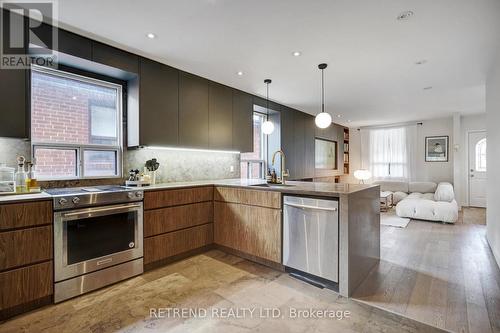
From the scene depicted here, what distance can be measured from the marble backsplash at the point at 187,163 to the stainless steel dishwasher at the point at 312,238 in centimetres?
187

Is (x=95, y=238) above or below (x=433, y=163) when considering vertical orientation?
below

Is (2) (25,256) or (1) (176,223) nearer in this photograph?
(2) (25,256)

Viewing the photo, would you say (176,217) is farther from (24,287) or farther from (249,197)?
(24,287)

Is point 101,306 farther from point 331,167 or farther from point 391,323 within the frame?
point 331,167

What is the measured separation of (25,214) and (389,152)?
28.6 feet

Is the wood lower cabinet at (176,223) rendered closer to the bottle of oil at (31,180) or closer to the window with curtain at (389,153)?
the bottle of oil at (31,180)

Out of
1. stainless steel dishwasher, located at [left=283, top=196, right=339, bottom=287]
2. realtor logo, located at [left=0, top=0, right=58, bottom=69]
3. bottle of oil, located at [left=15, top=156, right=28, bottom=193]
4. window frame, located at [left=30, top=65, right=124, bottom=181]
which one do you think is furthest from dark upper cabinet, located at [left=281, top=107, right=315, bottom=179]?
bottle of oil, located at [left=15, top=156, right=28, bottom=193]

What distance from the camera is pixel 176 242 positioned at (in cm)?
291

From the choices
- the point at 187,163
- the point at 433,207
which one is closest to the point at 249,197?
the point at 187,163

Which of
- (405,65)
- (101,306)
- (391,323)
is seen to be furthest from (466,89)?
(101,306)

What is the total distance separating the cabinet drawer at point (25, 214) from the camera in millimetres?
1819

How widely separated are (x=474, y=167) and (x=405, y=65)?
5.44m

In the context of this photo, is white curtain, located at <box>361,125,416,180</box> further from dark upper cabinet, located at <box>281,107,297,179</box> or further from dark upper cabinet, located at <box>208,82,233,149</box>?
dark upper cabinet, located at <box>208,82,233,149</box>

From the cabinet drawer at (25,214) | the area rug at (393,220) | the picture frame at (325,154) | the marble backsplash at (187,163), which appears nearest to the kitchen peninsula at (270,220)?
the marble backsplash at (187,163)
